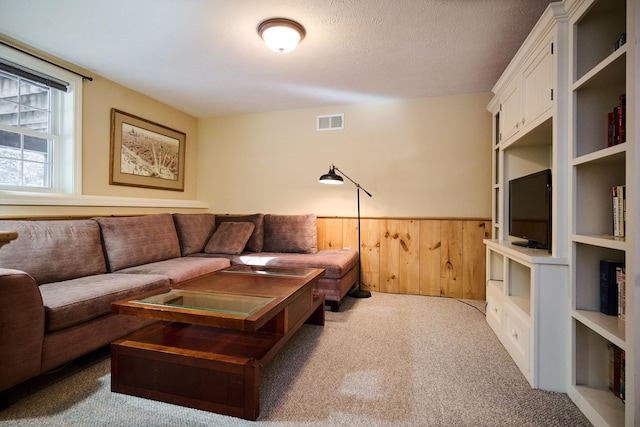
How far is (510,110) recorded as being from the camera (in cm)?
233

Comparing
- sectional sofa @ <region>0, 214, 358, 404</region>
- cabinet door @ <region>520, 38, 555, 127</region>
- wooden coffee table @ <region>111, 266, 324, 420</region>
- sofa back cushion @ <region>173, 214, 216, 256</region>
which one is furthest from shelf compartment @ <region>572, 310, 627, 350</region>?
sofa back cushion @ <region>173, 214, 216, 256</region>

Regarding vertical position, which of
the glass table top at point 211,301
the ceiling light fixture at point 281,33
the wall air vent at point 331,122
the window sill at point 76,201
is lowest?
the glass table top at point 211,301

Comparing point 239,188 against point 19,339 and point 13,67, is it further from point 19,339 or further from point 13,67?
point 19,339

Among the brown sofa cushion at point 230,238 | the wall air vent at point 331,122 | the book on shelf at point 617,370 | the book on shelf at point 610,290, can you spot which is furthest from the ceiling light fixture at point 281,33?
the book on shelf at point 617,370

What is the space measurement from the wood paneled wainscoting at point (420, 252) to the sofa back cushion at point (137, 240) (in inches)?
69.5

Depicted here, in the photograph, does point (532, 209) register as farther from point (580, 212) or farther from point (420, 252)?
point (420, 252)

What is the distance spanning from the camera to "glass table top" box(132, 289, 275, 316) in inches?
56.9

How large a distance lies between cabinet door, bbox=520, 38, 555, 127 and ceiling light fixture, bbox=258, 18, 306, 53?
1.51 meters

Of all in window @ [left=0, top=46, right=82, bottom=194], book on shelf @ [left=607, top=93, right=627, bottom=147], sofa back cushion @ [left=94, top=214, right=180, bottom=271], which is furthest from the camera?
sofa back cushion @ [left=94, top=214, right=180, bottom=271]

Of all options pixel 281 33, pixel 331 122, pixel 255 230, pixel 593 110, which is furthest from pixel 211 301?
pixel 331 122

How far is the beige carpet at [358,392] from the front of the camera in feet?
4.40

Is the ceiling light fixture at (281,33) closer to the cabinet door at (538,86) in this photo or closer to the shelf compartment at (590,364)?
the cabinet door at (538,86)

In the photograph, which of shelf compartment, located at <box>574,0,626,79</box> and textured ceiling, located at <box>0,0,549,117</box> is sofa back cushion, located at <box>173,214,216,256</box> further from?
shelf compartment, located at <box>574,0,626,79</box>

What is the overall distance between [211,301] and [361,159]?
8.50 ft
